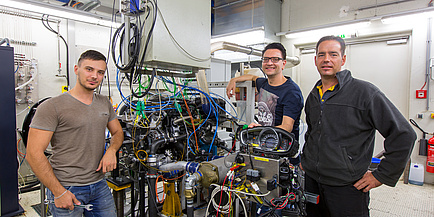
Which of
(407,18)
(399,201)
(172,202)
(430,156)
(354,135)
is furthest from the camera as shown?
(430,156)

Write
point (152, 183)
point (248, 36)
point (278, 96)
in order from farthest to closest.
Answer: point (248, 36) → point (152, 183) → point (278, 96)

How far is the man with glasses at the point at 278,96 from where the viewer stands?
5.94 ft

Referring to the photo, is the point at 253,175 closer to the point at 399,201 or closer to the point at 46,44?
the point at 399,201

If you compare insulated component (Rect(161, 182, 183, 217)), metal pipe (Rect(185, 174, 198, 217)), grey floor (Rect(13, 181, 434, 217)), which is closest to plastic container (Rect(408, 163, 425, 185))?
grey floor (Rect(13, 181, 434, 217))

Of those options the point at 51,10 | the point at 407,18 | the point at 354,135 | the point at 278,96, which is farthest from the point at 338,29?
the point at 51,10

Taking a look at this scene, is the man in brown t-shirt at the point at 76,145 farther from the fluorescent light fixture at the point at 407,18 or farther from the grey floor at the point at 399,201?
the fluorescent light fixture at the point at 407,18

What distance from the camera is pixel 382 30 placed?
421 centimetres

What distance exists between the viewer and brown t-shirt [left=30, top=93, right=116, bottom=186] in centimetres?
146

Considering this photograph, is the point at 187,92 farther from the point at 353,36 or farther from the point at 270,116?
the point at 353,36

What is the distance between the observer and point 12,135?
2.74 metres

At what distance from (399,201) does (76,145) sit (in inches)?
153

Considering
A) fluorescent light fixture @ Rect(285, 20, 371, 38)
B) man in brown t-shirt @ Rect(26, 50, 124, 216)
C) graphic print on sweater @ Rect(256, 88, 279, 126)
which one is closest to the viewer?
man in brown t-shirt @ Rect(26, 50, 124, 216)

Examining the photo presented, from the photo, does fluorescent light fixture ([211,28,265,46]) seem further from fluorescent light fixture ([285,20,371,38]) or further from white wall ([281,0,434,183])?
white wall ([281,0,434,183])

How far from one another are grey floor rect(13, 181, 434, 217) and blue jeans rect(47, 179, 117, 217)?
6.26 feet
